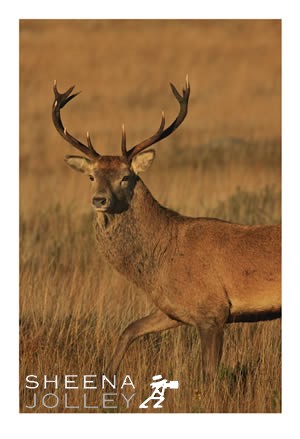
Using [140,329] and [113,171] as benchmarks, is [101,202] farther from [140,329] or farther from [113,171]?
[140,329]

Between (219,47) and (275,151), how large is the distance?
11.1 ft

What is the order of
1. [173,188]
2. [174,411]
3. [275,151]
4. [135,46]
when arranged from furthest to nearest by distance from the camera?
[135,46], [275,151], [173,188], [174,411]

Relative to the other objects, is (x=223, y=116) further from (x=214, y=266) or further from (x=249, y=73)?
(x=214, y=266)

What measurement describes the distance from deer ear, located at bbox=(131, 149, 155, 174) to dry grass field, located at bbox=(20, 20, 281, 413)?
1539mm

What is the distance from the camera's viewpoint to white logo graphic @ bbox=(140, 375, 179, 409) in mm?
8938

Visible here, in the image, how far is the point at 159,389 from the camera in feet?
29.8

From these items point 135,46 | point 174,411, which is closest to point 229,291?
point 174,411

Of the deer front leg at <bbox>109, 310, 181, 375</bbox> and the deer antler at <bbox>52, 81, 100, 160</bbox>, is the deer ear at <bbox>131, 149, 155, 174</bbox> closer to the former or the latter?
the deer antler at <bbox>52, 81, 100, 160</bbox>

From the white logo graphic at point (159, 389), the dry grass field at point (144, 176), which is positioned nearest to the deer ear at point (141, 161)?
the dry grass field at point (144, 176)

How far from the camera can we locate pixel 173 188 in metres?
16.4

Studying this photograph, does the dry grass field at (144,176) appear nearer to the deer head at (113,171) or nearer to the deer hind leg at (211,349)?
the deer hind leg at (211,349)

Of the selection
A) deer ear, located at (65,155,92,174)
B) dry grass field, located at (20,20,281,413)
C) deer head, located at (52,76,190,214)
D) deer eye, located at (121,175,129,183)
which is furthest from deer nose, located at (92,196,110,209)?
dry grass field, located at (20,20,281,413)

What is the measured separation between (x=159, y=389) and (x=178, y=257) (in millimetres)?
1077

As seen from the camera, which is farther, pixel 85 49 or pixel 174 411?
pixel 85 49
